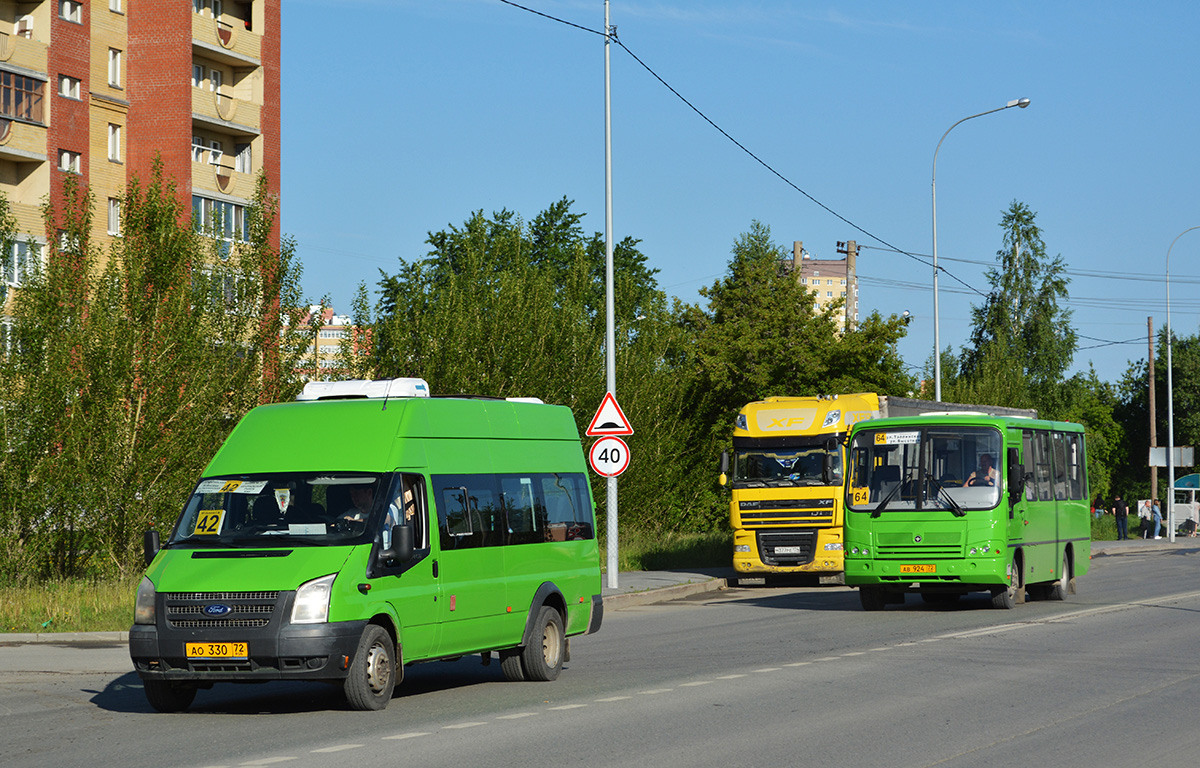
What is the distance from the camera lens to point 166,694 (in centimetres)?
1092

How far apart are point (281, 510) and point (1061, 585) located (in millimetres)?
15565

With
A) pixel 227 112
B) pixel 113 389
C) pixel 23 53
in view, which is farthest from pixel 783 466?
pixel 227 112

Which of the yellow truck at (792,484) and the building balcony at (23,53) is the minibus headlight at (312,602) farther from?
the building balcony at (23,53)

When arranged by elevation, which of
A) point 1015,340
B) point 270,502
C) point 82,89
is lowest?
point 270,502

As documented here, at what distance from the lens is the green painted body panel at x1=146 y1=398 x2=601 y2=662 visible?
10.5m

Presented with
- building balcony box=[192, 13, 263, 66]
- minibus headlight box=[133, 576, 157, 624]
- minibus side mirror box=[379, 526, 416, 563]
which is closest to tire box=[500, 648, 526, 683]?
minibus side mirror box=[379, 526, 416, 563]

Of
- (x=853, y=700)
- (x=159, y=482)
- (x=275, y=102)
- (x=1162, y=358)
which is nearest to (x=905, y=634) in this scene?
(x=853, y=700)

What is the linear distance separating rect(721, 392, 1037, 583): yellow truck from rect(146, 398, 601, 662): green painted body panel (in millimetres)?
13508

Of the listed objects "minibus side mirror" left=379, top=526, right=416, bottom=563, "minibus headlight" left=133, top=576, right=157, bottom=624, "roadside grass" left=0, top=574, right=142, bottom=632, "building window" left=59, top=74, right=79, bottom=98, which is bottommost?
"roadside grass" left=0, top=574, right=142, bottom=632

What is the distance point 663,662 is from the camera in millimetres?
14219

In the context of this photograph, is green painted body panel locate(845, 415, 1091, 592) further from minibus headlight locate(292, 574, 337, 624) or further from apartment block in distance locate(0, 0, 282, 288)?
apartment block in distance locate(0, 0, 282, 288)

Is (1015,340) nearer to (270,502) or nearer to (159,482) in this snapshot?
(159,482)

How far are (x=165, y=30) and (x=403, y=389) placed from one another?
44.6 metres

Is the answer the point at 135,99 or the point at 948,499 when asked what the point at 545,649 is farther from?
the point at 135,99
